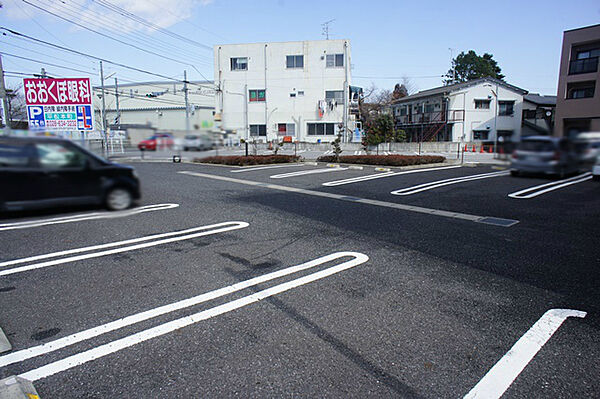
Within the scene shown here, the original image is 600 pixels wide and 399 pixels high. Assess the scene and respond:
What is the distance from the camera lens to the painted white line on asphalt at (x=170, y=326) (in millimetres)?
17812

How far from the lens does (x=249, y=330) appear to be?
20.8 meters

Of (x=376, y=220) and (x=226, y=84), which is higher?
(x=226, y=84)

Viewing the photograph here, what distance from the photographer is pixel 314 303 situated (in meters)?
22.9

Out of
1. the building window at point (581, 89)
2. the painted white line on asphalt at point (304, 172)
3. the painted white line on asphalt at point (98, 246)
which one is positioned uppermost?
the building window at point (581, 89)

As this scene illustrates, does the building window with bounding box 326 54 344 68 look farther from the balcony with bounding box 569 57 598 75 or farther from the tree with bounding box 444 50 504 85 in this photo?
the balcony with bounding box 569 57 598 75

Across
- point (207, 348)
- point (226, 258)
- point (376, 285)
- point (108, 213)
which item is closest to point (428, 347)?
point (376, 285)

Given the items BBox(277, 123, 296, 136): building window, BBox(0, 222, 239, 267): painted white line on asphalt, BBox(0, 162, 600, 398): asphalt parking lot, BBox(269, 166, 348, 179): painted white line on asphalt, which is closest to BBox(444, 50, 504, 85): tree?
BBox(269, 166, 348, 179): painted white line on asphalt

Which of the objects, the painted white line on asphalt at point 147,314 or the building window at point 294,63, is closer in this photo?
the building window at point 294,63

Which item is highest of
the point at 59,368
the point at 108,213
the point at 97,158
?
the point at 97,158

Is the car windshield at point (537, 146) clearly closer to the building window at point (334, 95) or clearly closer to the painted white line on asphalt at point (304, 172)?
the painted white line on asphalt at point (304, 172)

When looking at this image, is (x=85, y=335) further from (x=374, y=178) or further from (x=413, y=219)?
(x=374, y=178)

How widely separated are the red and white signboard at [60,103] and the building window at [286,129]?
3126 mm

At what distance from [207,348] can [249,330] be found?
2.61 m

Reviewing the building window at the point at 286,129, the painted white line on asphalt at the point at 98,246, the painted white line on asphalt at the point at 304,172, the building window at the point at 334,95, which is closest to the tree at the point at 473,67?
the building window at the point at 334,95
